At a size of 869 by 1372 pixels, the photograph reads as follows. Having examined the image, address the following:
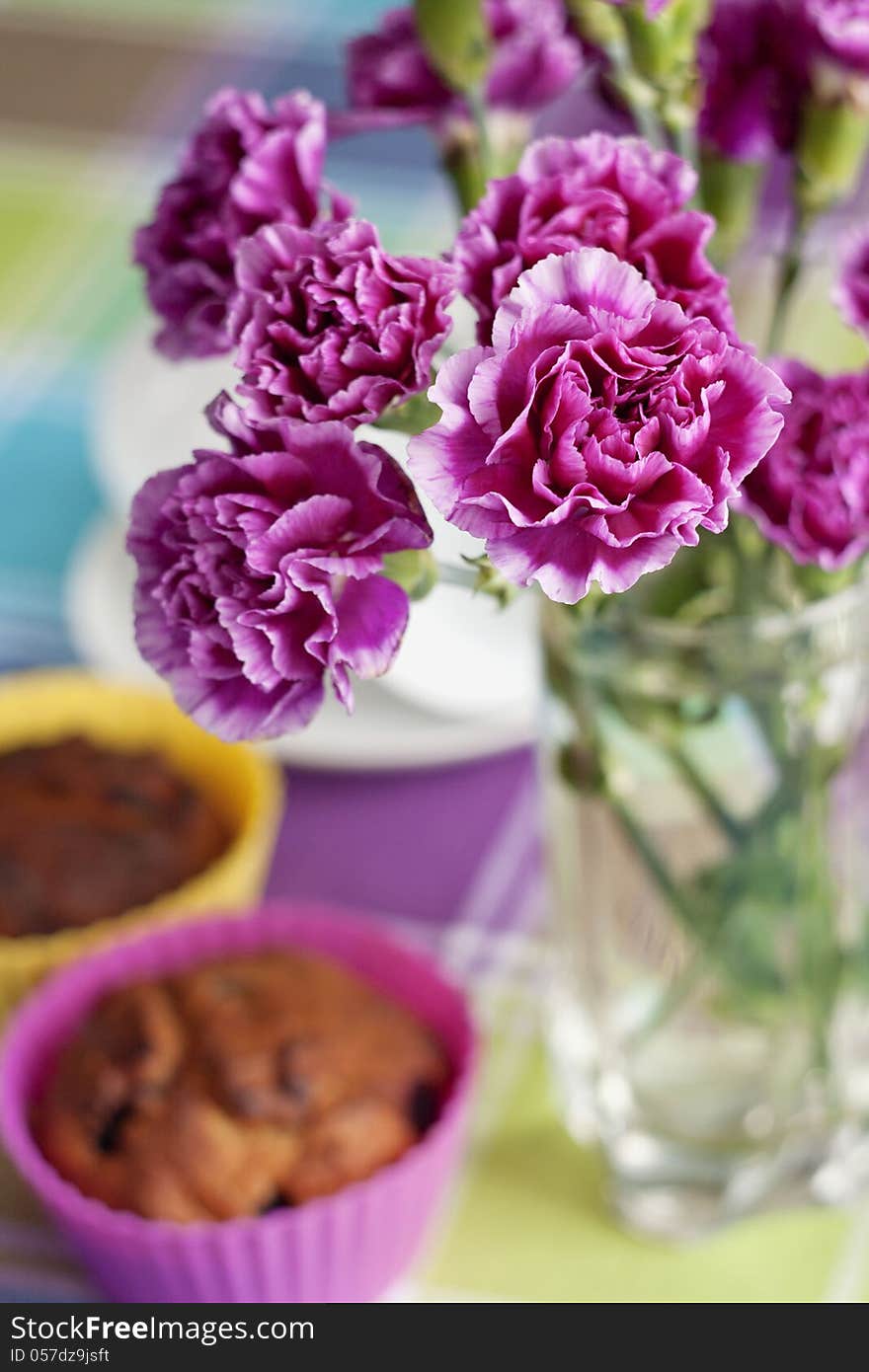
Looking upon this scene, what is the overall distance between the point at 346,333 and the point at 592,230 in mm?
62

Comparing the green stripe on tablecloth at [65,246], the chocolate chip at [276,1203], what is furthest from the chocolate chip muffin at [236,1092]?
the green stripe on tablecloth at [65,246]

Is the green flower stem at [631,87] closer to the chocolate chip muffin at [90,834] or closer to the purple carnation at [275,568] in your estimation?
the purple carnation at [275,568]

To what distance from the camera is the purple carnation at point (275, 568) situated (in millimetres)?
410

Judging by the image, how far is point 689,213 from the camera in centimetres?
44

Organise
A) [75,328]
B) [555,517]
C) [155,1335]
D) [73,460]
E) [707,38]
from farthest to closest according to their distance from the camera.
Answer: [75,328], [73,460], [155,1335], [707,38], [555,517]

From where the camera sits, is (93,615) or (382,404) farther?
(93,615)

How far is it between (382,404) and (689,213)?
0.28 ft

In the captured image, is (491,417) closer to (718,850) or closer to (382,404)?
(382,404)

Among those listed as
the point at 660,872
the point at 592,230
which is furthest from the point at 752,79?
the point at 660,872

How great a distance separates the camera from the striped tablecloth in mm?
733

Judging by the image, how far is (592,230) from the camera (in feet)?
1.44

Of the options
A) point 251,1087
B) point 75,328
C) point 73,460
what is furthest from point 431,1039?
point 75,328

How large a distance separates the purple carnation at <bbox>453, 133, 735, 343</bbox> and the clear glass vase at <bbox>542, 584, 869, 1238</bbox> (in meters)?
0.15

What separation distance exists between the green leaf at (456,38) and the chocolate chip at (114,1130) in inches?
14.9
